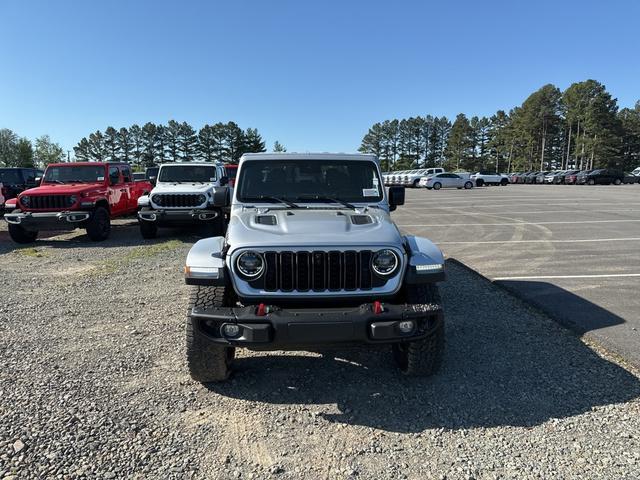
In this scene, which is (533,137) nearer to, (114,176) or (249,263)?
(114,176)

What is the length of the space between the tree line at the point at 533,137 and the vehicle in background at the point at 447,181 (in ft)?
121

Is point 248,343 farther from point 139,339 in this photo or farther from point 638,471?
point 638,471

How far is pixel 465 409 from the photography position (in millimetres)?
3369

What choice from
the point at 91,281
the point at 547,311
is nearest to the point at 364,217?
the point at 547,311

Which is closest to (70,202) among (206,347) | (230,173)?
(206,347)

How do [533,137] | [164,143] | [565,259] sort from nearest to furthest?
1. [565,259]
2. [533,137]
3. [164,143]

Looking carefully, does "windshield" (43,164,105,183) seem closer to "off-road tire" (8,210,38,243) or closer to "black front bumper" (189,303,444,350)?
"off-road tire" (8,210,38,243)

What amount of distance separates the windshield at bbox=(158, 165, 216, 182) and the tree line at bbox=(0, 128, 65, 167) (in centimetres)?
9438

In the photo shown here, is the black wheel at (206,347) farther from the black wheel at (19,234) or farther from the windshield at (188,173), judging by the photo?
the black wheel at (19,234)

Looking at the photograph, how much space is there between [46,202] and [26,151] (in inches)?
3910

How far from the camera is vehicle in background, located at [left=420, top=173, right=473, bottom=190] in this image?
41000 millimetres

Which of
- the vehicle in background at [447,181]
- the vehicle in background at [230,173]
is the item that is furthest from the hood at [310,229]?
the vehicle in background at [447,181]

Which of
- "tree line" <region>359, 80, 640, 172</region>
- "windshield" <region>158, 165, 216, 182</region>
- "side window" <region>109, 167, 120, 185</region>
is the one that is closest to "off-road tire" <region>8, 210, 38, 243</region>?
"side window" <region>109, 167, 120, 185</region>

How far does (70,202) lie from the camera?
10.9 metres
